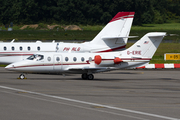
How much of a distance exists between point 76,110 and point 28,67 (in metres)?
13.3

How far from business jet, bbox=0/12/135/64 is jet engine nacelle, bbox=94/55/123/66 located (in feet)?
18.6

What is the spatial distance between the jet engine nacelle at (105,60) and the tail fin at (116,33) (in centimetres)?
713

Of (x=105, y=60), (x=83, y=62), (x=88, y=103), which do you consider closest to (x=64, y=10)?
(x=83, y=62)

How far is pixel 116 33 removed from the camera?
36031 mm

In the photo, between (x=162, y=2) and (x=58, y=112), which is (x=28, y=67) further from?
(x=162, y=2)

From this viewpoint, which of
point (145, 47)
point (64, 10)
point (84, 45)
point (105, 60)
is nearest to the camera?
point (105, 60)

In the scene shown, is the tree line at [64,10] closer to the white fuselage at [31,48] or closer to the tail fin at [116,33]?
the tail fin at [116,33]

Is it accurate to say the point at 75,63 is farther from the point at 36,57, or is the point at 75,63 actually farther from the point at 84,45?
the point at 84,45

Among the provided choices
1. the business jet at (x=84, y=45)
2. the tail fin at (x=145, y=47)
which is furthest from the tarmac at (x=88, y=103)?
the business jet at (x=84, y=45)

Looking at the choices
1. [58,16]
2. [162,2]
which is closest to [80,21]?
[58,16]

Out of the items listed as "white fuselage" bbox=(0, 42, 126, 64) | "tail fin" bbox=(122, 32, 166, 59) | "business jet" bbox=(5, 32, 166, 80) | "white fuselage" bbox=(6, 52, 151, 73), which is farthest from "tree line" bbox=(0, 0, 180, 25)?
"white fuselage" bbox=(6, 52, 151, 73)

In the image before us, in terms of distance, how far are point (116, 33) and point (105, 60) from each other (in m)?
8.36

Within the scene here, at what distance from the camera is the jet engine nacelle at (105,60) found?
28047 millimetres

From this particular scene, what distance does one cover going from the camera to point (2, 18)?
115 metres
